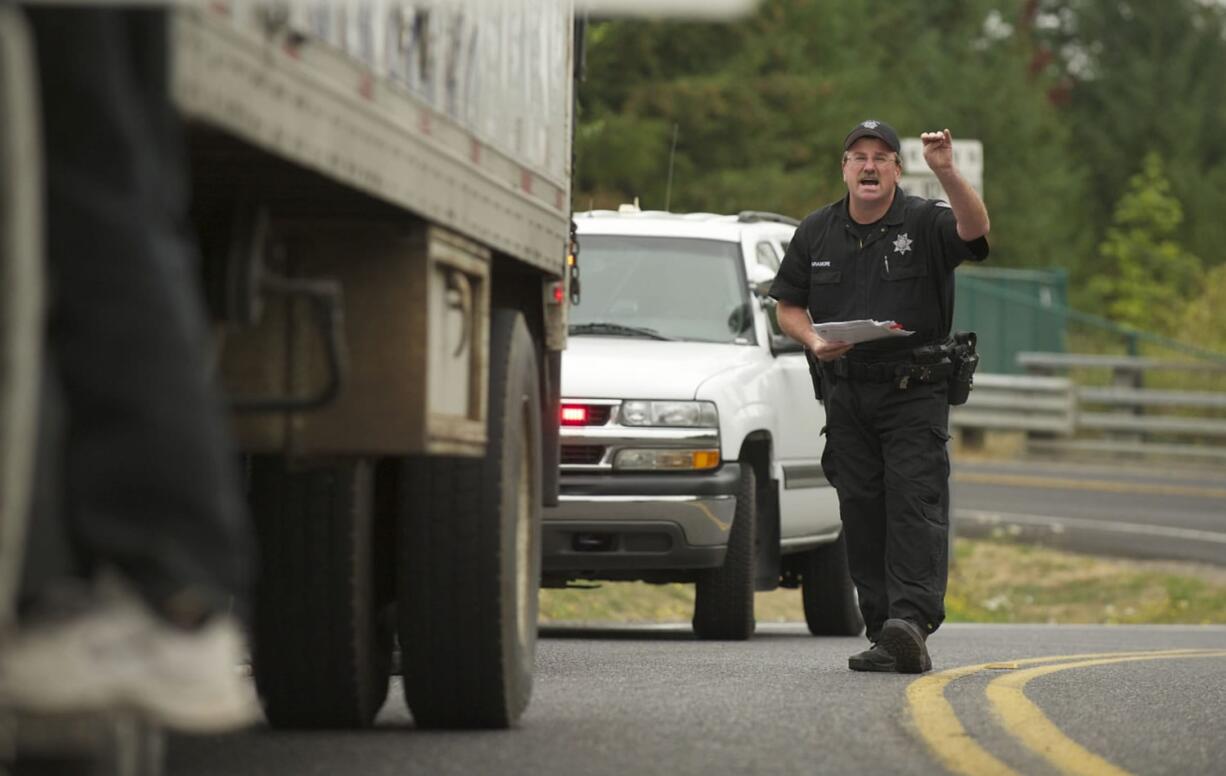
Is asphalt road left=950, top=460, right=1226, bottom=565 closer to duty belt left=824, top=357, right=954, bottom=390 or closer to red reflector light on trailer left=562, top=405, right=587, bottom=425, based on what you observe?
red reflector light on trailer left=562, top=405, right=587, bottom=425

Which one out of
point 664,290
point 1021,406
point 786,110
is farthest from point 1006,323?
point 664,290

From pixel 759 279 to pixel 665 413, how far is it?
1.05 m

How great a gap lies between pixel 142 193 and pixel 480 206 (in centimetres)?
260

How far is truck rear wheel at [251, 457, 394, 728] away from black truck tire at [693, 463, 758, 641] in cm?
532

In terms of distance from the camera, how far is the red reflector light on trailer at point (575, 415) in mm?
11219

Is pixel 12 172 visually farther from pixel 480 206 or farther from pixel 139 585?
pixel 480 206

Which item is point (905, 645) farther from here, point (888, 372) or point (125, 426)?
point (125, 426)

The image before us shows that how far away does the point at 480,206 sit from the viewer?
5.79m

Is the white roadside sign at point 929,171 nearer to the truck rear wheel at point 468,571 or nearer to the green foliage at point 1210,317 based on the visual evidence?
the truck rear wheel at point 468,571

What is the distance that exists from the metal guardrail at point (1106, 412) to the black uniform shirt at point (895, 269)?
836 inches

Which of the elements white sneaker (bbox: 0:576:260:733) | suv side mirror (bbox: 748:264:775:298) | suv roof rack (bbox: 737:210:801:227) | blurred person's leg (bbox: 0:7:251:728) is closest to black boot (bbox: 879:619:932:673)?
suv side mirror (bbox: 748:264:775:298)

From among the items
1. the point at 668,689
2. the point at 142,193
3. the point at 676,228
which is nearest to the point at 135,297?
the point at 142,193

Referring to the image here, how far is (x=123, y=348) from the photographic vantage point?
3139 mm

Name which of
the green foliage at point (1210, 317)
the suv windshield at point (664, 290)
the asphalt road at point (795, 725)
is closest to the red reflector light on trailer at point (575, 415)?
the suv windshield at point (664, 290)
